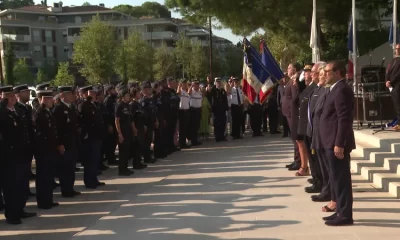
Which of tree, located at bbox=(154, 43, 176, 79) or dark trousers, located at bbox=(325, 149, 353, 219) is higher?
tree, located at bbox=(154, 43, 176, 79)

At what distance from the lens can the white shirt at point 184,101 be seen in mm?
14852

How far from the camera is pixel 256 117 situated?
1684cm

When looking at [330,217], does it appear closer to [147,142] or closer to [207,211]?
[207,211]

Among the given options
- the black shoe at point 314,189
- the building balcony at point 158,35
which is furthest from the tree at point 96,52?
the black shoe at point 314,189

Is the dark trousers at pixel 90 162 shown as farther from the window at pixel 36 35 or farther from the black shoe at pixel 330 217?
the window at pixel 36 35

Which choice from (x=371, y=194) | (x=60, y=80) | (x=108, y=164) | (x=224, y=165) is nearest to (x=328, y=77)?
(x=371, y=194)

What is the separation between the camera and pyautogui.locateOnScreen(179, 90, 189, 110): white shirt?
1485cm

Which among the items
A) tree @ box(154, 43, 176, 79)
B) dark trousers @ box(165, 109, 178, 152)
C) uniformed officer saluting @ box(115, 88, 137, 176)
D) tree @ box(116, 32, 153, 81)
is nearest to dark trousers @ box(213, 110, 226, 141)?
dark trousers @ box(165, 109, 178, 152)

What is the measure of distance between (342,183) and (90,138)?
17.8 feet

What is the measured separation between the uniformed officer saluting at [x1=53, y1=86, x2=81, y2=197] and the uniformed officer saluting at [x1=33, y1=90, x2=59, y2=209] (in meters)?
0.30

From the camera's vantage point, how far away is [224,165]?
1141 cm

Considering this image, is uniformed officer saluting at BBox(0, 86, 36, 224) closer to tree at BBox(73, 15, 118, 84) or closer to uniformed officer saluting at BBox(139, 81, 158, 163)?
uniformed officer saluting at BBox(139, 81, 158, 163)

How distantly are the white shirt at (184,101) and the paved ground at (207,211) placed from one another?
4.07 metres

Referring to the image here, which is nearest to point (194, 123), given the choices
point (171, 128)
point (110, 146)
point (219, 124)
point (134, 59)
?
point (219, 124)
